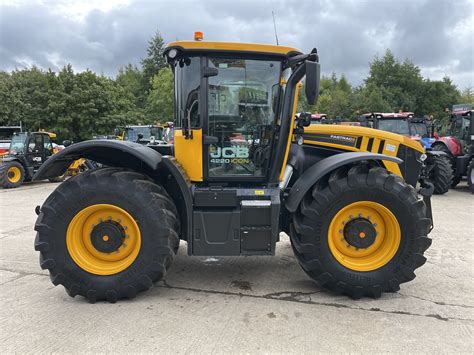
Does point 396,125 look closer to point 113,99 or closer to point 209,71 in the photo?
point 209,71

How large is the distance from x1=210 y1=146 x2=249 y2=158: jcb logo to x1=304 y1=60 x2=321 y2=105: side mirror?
910 millimetres

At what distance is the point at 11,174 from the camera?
45.0 ft

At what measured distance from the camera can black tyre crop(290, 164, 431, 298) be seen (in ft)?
13.0

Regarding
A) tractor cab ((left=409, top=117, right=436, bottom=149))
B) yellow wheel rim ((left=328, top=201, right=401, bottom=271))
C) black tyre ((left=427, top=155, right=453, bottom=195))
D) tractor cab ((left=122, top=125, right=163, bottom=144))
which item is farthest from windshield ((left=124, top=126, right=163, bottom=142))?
yellow wheel rim ((left=328, top=201, right=401, bottom=271))

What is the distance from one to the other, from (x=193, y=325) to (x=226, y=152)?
68.7 inches

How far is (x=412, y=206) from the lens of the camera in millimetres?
3982

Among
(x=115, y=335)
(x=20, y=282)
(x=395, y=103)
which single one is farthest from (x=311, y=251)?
(x=395, y=103)

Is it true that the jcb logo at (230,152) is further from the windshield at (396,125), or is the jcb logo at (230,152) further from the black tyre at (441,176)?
the windshield at (396,125)

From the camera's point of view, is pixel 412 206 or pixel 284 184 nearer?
pixel 412 206

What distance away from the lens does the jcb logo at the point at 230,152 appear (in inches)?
166

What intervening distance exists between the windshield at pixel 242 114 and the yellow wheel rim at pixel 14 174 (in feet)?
38.9

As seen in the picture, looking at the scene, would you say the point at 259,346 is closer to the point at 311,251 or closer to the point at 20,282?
the point at 311,251

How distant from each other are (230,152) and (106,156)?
136 centimetres

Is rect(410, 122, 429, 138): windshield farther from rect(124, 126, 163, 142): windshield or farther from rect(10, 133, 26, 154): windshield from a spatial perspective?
rect(10, 133, 26, 154): windshield
